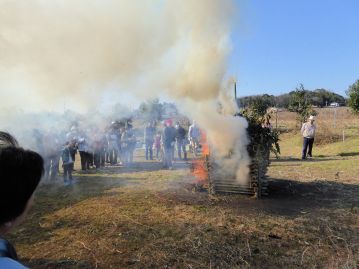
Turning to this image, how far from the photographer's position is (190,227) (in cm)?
755

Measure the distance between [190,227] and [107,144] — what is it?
1171 centimetres

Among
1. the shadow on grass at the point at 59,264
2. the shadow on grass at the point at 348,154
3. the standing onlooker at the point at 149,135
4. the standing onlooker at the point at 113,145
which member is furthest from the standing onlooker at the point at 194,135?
the shadow on grass at the point at 59,264

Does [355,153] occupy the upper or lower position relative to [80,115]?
lower

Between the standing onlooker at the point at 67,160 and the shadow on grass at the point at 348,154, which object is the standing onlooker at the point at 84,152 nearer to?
the standing onlooker at the point at 67,160

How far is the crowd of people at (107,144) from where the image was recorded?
1398 cm

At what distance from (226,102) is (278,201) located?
305cm

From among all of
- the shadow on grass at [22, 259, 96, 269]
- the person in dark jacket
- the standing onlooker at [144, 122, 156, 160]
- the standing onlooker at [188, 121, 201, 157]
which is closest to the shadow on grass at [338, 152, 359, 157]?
the standing onlooker at [188, 121, 201, 157]

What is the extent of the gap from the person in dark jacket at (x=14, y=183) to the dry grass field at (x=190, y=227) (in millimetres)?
4758

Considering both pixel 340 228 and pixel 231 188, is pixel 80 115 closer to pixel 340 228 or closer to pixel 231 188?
pixel 231 188

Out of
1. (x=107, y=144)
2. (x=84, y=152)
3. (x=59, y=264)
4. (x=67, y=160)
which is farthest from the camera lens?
(x=107, y=144)

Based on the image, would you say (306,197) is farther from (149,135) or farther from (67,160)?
(149,135)

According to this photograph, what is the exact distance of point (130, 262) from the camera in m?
6.25

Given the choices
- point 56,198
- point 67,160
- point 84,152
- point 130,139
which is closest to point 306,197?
point 56,198

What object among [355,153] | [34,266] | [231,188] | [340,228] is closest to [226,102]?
[231,188]
